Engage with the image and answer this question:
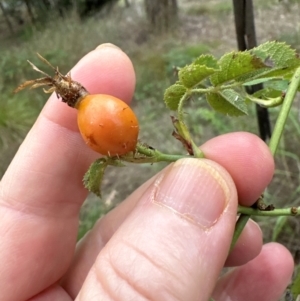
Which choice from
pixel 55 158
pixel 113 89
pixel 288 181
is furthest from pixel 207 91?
pixel 288 181

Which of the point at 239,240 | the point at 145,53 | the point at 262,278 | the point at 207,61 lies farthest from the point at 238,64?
the point at 145,53

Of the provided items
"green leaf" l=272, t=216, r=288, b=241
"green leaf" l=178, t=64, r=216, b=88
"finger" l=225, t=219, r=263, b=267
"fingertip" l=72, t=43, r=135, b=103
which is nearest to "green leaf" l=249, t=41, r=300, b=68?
"green leaf" l=178, t=64, r=216, b=88

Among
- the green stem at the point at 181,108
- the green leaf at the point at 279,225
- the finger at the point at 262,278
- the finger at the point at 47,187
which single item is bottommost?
the green leaf at the point at 279,225

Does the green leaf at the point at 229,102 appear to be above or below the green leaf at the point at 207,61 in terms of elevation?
below

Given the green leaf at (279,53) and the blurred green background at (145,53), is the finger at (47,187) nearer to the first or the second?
the green leaf at (279,53)

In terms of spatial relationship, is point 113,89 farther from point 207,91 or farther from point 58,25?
point 58,25

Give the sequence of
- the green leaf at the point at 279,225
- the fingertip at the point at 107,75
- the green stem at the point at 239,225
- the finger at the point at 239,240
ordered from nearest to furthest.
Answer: the green stem at the point at 239,225 → the finger at the point at 239,240 → the fingertip at the point at 107,75 → the green leaf at the point at 279,225

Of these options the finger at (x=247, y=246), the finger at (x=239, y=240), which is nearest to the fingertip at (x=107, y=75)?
the finger at (x=239, y=240)

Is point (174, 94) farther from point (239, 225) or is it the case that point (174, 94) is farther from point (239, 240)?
point (239, 240)
